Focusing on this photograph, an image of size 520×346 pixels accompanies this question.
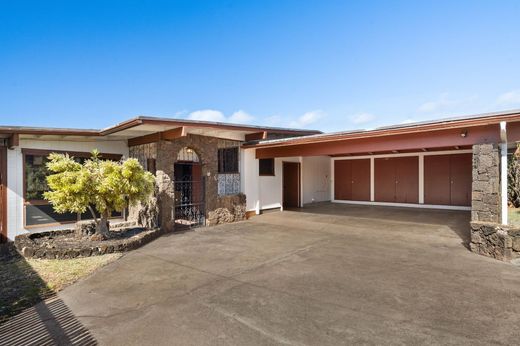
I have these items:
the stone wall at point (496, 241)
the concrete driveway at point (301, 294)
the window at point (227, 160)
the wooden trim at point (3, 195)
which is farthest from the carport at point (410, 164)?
the wooden trim at point (3, 195)

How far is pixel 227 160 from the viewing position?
35.7 ft

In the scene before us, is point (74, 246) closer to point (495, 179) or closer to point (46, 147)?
point (46, 147)

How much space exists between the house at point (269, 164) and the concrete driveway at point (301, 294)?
6.53ft

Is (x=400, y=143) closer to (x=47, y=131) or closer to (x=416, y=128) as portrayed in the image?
(x=416, y=128)

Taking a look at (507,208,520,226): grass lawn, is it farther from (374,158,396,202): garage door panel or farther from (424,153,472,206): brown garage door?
(374,158,396,202): garage door panel

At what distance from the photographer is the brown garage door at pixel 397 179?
14.3 metres

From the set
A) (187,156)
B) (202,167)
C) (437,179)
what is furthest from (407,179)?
(187,156)

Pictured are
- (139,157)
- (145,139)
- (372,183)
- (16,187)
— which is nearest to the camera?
(16,187)

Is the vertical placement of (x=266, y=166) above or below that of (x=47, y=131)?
below

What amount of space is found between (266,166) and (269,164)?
7.0 inches

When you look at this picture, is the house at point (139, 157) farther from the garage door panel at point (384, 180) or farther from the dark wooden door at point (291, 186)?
the garage door panel at point (384, 180)

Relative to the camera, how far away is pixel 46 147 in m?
8.20

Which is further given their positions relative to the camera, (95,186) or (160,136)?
(160,136)

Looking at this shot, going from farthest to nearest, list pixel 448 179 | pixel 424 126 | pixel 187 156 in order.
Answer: pixel 448 179 → pixel 187 156 → pixel 424 126
